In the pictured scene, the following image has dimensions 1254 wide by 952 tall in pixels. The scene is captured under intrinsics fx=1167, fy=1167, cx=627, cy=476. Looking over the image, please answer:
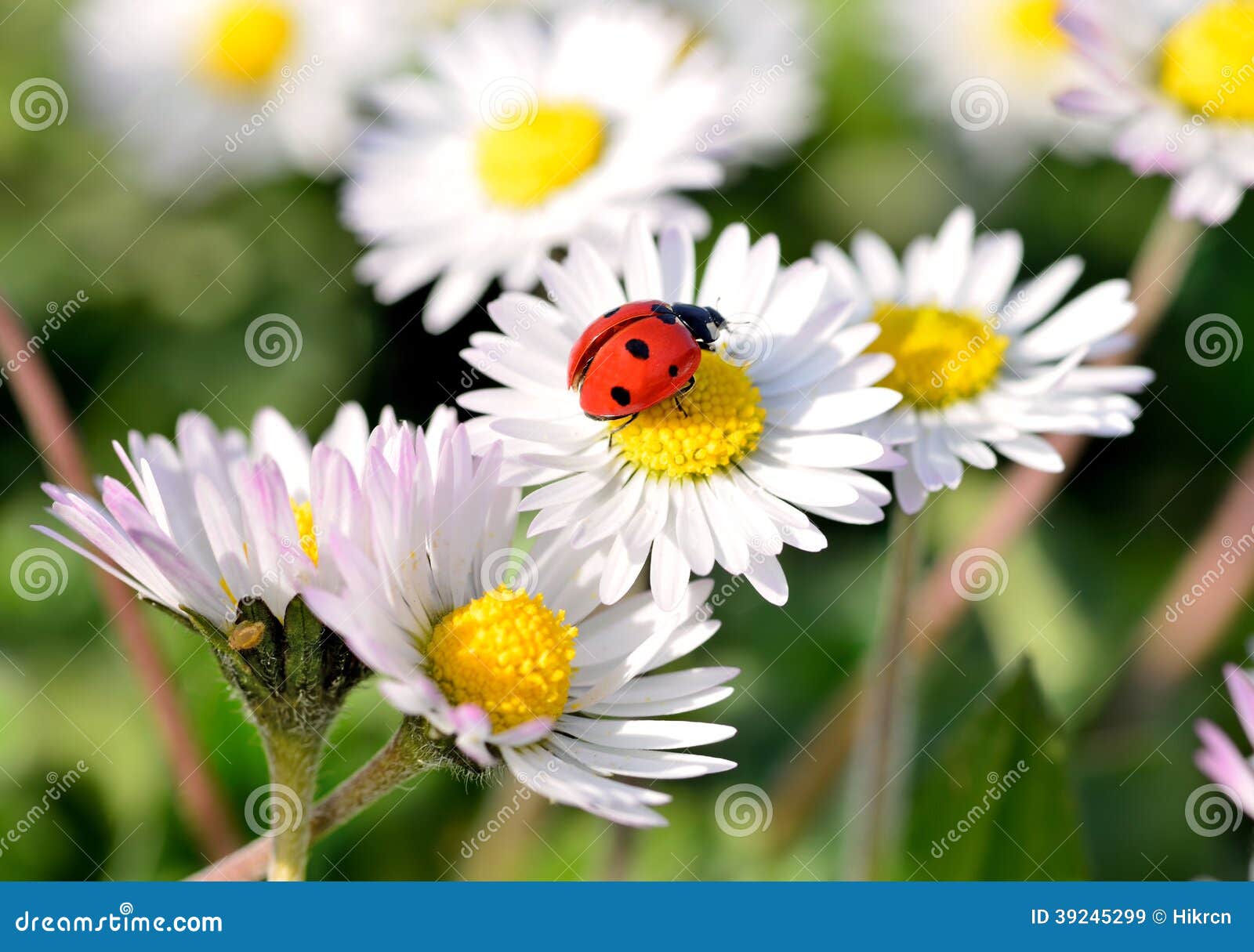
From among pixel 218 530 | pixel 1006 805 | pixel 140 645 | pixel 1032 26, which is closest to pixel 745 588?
pixel 1006 805

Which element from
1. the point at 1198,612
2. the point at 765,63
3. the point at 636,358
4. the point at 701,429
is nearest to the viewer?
the point at 636,358

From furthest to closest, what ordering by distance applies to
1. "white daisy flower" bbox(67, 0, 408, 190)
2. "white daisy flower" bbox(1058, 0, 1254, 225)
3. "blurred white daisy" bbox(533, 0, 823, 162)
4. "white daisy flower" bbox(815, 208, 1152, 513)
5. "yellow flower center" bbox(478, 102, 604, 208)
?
"white daisy flower" bbox(67, 0, 408, 190)
"blurred white daisy" bbox(533, 0, 823, 162)
"yellow flower center" bbox(478, 102, 604, 208)
"white daisy flower" bbox(1058, 0, 1254, 225)
"white daisy flower" bbox(815, 208, 1152, 513)

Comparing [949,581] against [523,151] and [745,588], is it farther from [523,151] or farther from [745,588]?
[523,151]

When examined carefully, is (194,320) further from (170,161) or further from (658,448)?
(658,448)

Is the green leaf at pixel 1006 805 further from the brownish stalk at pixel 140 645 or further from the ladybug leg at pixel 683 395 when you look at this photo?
the brownish stalk at pixel 140 645

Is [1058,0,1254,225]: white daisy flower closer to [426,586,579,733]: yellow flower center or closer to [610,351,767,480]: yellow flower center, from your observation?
[610,351,767,480]: yellow flower center

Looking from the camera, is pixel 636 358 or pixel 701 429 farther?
pixel 701 429

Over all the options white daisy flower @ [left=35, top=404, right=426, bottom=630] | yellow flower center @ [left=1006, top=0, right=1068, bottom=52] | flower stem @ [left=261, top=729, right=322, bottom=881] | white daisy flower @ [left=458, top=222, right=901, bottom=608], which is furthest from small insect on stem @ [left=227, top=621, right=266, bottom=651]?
yellow flower center @ [left=1006, top=0, right=1068, bottom=52]
